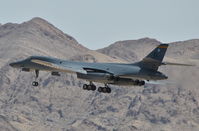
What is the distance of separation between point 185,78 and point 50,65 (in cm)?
2727

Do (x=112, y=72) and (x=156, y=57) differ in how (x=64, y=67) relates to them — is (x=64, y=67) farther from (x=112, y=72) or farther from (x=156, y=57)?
(x=156, y=57)

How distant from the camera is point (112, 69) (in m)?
101

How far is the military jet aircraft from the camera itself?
9588cm

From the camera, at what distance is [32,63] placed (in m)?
108

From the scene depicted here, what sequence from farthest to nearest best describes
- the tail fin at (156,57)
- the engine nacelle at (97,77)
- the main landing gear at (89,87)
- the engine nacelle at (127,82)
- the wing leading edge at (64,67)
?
1. the main landing gear at (89,87)
2. the wing leading edge at (64,67)
3. the engine nacelle at (127,82)
4. the engine nacelle at (97,77)
5. the tail fin at (156,57)

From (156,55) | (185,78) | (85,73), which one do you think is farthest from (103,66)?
(185,78)

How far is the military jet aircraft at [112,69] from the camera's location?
95.9m

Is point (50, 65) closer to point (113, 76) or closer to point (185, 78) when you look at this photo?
point (113, 76)

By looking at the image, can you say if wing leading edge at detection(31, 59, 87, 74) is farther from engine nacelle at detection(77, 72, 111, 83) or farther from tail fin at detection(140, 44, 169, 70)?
tail fin at detection(140, 44, 169, 70)

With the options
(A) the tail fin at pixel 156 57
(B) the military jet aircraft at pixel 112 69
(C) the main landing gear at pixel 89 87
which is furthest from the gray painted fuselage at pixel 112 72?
(C) the main landing gear at pixel 89 87

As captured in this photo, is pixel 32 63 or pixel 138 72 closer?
pixel 138 72

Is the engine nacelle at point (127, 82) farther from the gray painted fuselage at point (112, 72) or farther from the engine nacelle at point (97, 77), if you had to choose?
the engine nacelle at point (97, 77)

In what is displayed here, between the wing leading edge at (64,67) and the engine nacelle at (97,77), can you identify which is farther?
the wing leading edge at (64,67)

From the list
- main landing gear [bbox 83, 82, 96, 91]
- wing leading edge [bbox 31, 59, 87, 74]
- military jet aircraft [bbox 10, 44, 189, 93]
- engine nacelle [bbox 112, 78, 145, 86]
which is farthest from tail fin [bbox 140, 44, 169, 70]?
main landing gear [bbox 83, 82, 96, 91]
